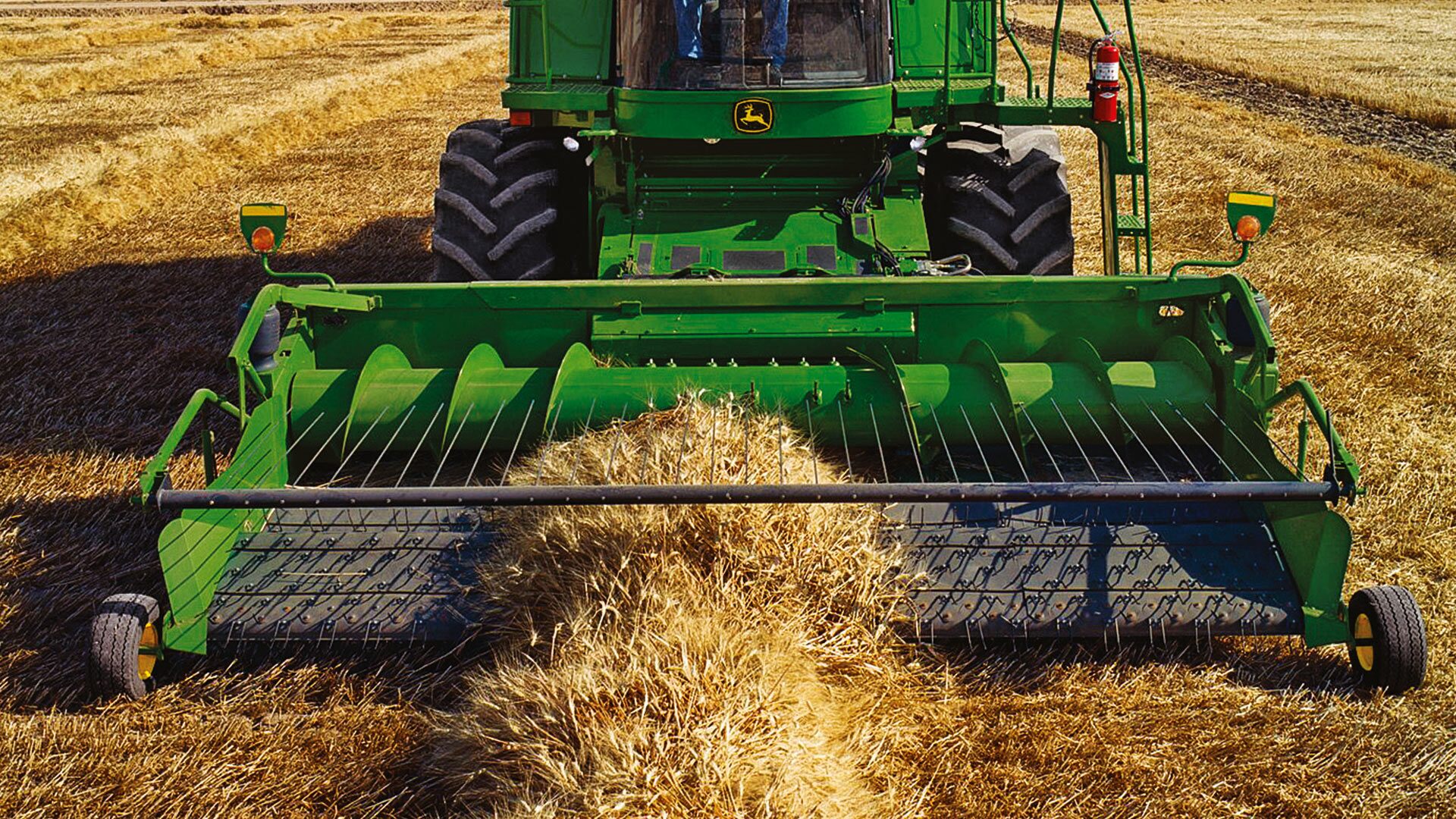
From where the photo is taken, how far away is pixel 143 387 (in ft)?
18.9

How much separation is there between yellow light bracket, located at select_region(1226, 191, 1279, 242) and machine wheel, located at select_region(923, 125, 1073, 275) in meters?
1.05

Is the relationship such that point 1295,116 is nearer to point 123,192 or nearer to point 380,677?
point 123,192

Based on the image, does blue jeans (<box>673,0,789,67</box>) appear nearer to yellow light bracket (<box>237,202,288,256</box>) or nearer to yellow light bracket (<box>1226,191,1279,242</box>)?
yellow light bracket (<box>237,202,288,256</box>)

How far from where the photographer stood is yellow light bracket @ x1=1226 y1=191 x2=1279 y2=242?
167 inches

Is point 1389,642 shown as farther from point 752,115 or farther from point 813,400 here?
point 752,115

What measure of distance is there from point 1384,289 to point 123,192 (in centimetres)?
892

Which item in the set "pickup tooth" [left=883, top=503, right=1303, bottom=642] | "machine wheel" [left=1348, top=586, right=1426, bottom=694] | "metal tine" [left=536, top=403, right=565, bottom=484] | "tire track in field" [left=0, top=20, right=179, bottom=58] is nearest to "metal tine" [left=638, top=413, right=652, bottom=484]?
"metal tine" [left=536, top=403, right=565, bottom=484]

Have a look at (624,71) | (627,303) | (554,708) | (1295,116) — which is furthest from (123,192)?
(1295,116)

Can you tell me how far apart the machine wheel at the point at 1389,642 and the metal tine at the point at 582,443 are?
→ 7.04 ft

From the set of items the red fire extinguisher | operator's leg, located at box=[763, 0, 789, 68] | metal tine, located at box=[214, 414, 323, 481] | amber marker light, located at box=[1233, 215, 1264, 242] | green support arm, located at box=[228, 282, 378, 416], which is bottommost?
metal tine, located at box=[214, 414, 323, 481]

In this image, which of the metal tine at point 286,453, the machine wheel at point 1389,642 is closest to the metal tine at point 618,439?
the metal tine at point 286,453

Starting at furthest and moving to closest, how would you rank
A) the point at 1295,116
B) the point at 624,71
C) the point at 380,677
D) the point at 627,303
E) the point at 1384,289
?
the point at 1295,116 → the point at 1384,289 → the point at 624,71 → the point at 627,303 → the point at 380,677

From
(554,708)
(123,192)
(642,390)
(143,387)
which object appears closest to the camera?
(554,708)

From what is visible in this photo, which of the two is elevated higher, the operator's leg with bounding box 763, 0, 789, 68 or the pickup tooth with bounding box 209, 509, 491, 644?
the operator's leg with bounding box 763, 0, 789, 68
